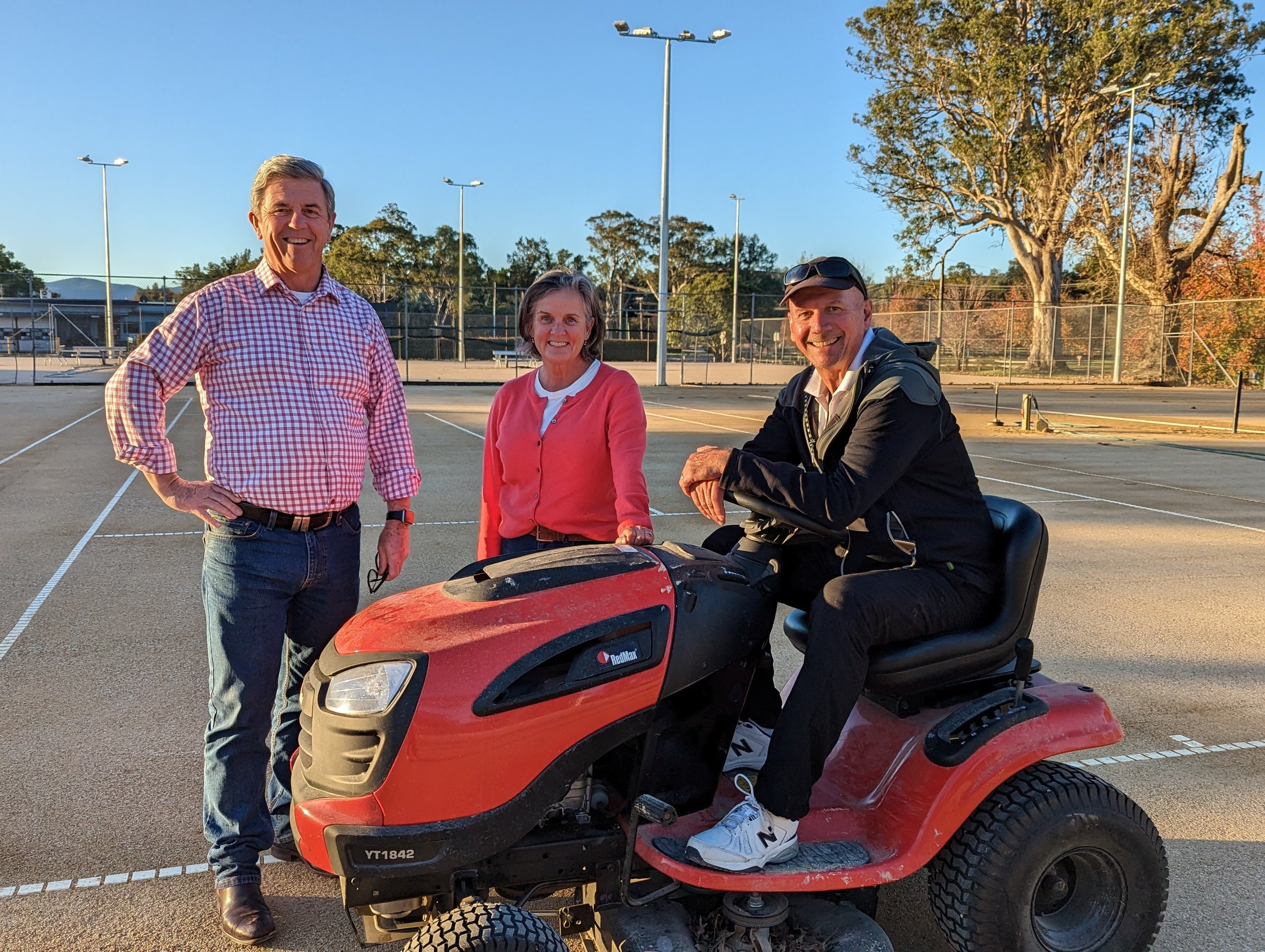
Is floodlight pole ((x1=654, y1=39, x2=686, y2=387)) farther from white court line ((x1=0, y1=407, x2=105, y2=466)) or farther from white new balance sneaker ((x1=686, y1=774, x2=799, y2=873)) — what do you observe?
white new balance sneaker ((x1=686, y1=774, x2=799, y2=873))

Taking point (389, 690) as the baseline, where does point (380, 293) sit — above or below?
above

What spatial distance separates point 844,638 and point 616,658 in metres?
0.53

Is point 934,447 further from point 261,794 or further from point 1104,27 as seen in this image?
point 1104,27

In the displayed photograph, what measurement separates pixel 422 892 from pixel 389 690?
425mm

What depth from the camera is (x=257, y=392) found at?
106 inches

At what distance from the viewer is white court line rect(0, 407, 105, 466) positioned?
1238 cm

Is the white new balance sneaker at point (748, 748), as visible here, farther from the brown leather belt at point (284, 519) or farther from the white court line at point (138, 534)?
the white court line at point (138, 534)

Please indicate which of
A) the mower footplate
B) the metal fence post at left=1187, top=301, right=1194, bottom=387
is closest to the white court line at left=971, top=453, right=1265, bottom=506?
the mower footplate

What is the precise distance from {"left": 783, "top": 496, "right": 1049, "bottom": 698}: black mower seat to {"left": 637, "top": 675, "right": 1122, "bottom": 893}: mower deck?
0.15 metres

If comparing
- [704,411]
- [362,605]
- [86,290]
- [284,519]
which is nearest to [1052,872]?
[284,519]

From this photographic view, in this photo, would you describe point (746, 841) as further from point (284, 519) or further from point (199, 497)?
point (199, 497)

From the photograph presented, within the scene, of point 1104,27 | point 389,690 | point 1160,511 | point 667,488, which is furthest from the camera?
point 1104,27

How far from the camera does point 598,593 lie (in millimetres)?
2135

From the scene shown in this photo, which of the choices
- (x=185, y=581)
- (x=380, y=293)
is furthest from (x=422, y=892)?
(x=380, y=293)
